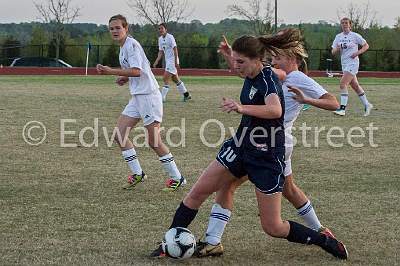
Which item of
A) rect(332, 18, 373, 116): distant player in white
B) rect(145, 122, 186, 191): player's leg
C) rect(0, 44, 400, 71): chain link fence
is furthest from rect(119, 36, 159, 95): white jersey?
rect(0, 44, 400, 71): chain link fence

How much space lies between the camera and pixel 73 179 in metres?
8.75

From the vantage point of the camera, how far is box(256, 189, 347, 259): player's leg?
209 inches

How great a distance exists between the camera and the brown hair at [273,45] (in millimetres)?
5297

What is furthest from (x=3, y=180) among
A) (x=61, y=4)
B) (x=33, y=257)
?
(x=61, y=4)

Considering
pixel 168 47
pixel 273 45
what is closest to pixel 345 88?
pixel 168 47

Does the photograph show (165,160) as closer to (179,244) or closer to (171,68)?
(179,244)

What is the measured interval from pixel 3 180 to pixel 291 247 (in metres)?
4.06

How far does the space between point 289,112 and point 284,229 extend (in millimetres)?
1087

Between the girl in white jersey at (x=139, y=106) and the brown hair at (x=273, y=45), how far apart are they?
8.85 feet

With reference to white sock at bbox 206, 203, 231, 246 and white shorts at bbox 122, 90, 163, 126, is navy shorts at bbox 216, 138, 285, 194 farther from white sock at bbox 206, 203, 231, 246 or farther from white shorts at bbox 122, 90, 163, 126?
white shorts at bbox 122, 90, 163, 126

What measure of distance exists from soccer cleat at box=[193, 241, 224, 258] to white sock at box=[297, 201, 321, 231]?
824mm

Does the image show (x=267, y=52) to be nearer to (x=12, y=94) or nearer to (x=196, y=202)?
(x=196, y=202)

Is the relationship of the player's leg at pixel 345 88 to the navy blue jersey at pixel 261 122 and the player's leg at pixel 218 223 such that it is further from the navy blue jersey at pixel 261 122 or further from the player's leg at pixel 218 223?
the navy blue jersey at pixel 261 122

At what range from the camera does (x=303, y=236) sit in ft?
18.1
